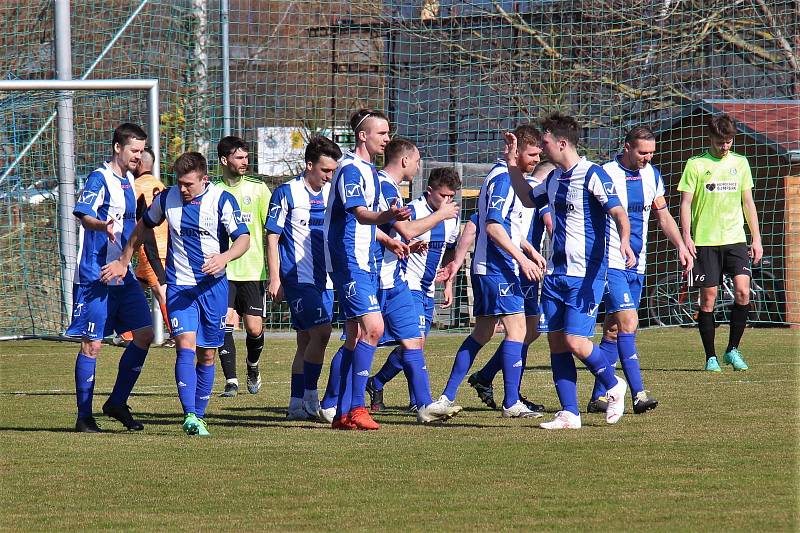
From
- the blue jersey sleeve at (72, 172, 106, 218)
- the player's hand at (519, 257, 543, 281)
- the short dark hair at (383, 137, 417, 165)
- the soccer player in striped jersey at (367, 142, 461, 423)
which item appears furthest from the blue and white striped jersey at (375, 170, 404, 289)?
the blue jersey sleeve at (72, 172, 106, 218)

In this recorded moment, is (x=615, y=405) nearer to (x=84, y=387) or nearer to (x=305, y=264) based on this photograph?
(x=305, y=264)

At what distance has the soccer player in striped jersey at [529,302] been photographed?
8.99 m

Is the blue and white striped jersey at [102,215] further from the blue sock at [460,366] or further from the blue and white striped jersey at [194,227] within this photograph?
the blue sock at [460,366]

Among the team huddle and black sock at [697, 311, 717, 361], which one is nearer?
the team huddle

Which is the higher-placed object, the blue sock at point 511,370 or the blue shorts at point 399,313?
the blue shorts at point 399,313

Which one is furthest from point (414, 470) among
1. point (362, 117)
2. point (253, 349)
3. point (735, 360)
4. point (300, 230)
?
point (735, 360)

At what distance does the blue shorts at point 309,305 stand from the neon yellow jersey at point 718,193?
4400mm

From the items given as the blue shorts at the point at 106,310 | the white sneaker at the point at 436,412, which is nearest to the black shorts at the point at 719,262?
the white sneaker at the point at 436,412

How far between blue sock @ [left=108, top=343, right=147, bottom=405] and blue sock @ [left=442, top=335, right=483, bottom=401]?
2.12m

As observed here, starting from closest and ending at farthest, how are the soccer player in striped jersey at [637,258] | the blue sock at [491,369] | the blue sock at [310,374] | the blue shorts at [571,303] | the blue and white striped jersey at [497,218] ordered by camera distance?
the blue shorts at [571,303]
the blue and white striped jersey at [497,218]
the soccer player in striped jersey at [637,258]
the blue sock at [310,374]
the blue sock at [491,369]

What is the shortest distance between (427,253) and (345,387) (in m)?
1.51

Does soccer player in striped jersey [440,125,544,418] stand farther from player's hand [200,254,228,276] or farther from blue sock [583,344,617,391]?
player's hand [200,254,228,276]

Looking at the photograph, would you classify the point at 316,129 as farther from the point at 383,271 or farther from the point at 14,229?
the point at 383,271

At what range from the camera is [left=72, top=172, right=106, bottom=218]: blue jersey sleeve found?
319 inches
